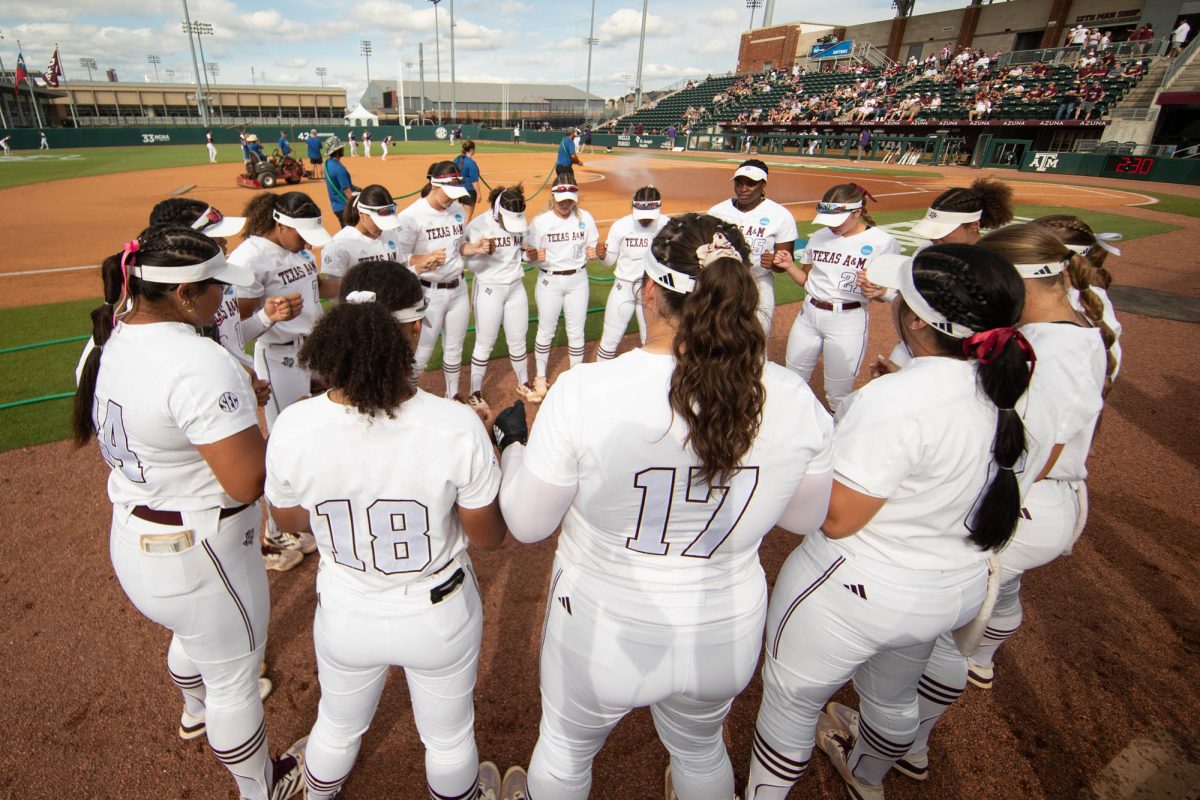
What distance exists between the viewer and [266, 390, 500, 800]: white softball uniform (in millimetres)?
1854

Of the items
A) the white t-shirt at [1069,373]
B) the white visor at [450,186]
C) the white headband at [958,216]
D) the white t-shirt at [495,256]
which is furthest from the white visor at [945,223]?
the white visor at [450,186]

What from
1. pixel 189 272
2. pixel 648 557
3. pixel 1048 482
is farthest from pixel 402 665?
pixel 1048 482

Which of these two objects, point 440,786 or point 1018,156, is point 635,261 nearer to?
point 440,786

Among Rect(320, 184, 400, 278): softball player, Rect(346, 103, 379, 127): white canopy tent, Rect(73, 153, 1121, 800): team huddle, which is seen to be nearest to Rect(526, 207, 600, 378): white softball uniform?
Rect(320, 184, 400, 278): softball player

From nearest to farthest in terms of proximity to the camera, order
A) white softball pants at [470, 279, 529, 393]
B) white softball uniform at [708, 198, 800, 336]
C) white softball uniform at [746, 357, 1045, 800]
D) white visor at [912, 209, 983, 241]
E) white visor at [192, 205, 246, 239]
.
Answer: white softball uniform at [746, 357, 1045, 800] → white visor at [192, 205, 246, 239] → white visor at [912, 209, 983, 241] → white softball uniform at [708, 198, 800, 336] → white softball pants at [470, 279, 529, 393]

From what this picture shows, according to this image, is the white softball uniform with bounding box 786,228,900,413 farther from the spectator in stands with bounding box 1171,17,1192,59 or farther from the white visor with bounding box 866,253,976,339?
the spectator in stands with bounding box 1171,17,1192,59

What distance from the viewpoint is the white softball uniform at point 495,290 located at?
20.6 feet

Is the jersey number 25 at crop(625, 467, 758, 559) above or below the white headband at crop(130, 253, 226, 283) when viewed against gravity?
below

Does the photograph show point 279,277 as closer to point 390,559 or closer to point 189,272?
point 189,272

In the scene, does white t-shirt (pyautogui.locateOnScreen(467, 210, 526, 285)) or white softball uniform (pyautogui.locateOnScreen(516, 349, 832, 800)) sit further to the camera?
white t-shirt (pyautogui.locateOnScreen(467, 210, 526, 285))

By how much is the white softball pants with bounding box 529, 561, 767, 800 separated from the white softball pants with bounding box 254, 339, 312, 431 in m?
3.49

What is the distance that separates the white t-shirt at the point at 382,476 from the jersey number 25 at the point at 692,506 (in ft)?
1.81

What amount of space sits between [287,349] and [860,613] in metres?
4.32

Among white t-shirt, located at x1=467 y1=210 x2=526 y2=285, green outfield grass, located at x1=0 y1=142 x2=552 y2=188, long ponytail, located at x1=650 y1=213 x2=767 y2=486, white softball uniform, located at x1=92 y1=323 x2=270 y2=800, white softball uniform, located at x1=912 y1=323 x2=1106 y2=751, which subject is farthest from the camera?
green outfield grass, located at x1=0 y1=142 x2=552 y2=188
